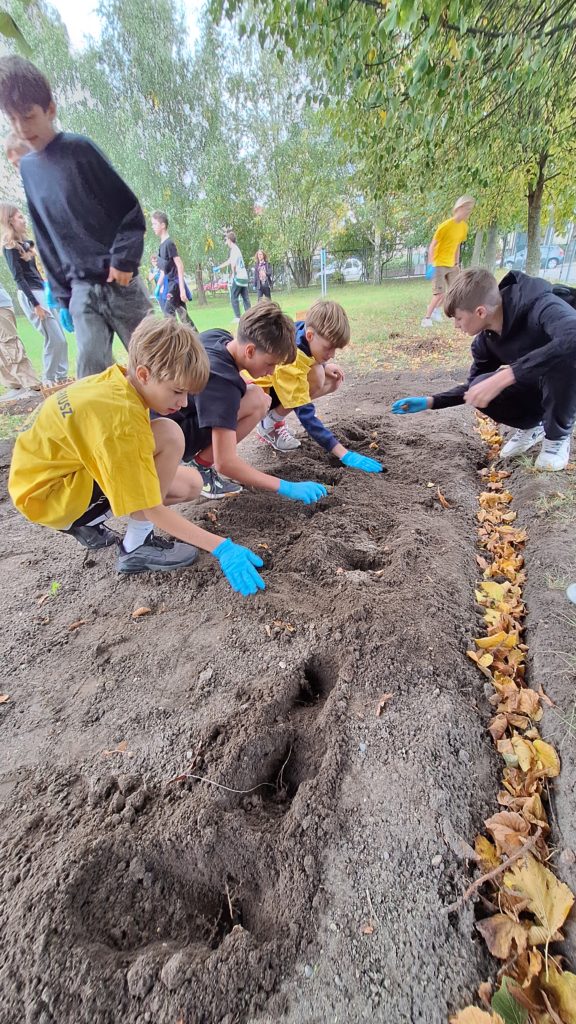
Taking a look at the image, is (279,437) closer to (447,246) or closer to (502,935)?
(502,935)

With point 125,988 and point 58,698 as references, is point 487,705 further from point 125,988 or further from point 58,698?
point 58,698

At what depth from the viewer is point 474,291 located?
231 cm

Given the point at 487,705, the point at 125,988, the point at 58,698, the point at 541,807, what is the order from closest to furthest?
1. the point at 125,988
2. the point at 541,807
3. the point at 487,705
4. the point at 58,698

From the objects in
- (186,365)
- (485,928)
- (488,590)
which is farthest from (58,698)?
(488,590)

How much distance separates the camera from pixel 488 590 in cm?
186

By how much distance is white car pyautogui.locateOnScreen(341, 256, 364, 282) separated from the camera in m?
23.8

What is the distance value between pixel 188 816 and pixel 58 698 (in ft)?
2.21

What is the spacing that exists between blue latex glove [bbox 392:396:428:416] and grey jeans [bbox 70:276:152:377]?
5.40ft

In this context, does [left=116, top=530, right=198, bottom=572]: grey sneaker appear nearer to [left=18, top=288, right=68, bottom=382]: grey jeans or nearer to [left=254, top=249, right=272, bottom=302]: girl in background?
[left=18, top=288, right=68, bottom=382]: grey jeans

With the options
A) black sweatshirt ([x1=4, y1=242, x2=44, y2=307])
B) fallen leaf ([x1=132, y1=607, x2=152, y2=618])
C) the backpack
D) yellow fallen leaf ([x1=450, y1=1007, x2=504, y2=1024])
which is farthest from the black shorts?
black sweatshirt ([x1=4, y1=242, x2=44, y2=307])

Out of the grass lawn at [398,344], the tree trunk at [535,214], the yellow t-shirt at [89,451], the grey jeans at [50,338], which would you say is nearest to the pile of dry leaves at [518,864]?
the yellow t-shirt at [89,451]

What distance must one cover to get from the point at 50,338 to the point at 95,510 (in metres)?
3.74

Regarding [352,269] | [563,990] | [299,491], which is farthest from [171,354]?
[352,269]

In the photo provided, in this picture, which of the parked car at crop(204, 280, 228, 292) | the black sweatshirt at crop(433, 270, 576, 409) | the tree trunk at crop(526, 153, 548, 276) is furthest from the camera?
the parked car at crop(204, 280, 228, 292)
